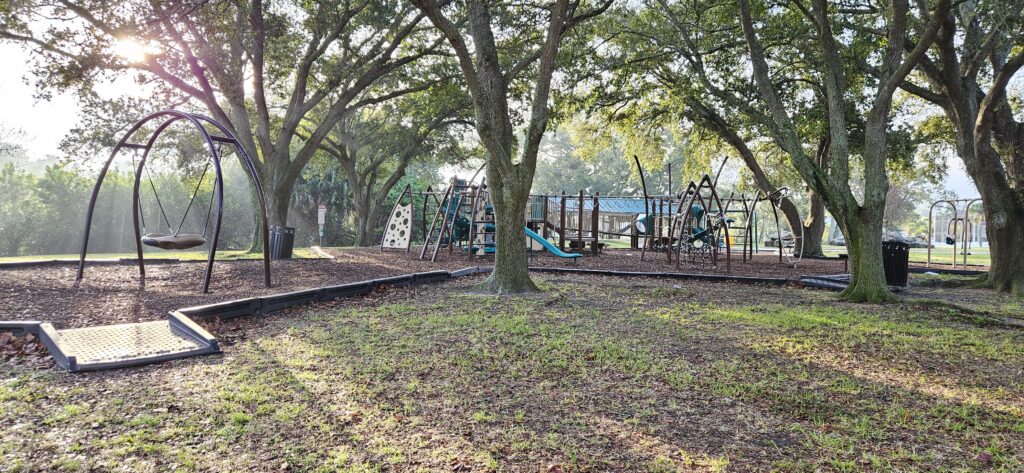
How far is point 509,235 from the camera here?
7.33 metres

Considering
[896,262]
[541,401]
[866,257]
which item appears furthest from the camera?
[896,262]

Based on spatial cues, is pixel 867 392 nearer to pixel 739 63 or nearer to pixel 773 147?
pixel 739 63

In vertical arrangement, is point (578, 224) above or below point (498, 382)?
above

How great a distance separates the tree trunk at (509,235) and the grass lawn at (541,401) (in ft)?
6.42

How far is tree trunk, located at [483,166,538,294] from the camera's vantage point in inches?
283

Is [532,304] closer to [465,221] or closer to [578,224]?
[465,221]

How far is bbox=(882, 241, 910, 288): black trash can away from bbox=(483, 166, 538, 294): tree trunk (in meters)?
5.54

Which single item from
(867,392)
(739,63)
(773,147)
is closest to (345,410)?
(867,392)

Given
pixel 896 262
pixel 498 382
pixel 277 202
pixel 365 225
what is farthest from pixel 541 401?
pixel 365 225

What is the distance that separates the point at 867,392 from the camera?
3.42 m

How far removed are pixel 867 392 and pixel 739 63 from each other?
518 inches

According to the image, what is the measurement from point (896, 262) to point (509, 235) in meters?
6.08

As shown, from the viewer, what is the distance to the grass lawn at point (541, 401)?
97.5 inches

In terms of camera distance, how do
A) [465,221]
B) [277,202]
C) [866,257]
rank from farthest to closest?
1. [465,221]
2. [277,202]
3. [866,257]
